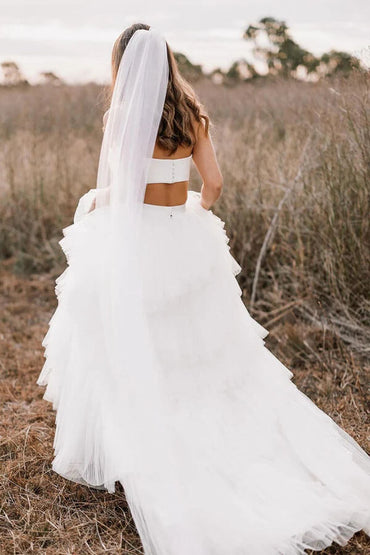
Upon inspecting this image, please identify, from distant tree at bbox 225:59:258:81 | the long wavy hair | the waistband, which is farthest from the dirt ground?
distant tree at bbox 225:59:258:81

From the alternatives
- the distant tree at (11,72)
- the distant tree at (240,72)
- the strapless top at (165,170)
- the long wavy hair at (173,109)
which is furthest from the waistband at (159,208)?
the distant tree at (240,72)

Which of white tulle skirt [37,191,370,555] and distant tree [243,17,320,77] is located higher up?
distant tree [243,17,320,77]

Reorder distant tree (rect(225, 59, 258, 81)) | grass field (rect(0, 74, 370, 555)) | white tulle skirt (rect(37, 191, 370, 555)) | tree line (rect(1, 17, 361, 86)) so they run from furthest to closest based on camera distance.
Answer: distant tree (rect(225, 59, 258, 81))
tree line (rect(1, 17, 361, 86))
grass field (rect(0, 74, 370, 555))
white tulle skirt (rect(37, 191, 370, 555))

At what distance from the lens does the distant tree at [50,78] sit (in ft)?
26.5

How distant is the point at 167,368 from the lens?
262 cm

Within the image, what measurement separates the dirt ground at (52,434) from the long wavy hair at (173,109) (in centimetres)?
160

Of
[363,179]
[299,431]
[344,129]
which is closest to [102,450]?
[299,431]

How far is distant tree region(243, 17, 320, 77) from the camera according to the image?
6684 millimetres

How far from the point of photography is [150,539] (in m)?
2.27

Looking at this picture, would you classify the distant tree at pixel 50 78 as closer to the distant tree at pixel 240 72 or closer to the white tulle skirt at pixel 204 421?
the distant tree at pixel 240 72

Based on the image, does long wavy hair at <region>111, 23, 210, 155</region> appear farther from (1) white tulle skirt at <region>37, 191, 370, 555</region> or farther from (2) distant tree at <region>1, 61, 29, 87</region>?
(2) distant tree at <region>1, 61, 29, 87</region>

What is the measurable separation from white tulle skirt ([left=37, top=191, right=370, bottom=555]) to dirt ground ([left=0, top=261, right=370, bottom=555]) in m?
0.20

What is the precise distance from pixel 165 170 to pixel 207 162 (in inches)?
8.1

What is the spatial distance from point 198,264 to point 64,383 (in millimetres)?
773
